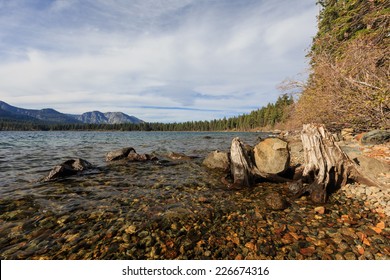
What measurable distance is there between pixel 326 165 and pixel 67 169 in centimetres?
1299

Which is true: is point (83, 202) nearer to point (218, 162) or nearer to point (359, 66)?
point (218, 162)

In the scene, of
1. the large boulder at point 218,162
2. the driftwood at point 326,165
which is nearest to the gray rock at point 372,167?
the driftwood at point 326,165

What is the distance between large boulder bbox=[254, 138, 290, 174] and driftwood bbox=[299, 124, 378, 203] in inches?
66.5

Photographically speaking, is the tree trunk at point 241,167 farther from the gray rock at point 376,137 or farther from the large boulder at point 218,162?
the gray rock at point 376,137

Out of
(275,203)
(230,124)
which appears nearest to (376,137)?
(275,203)

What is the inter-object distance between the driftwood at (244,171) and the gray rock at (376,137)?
9.40 metres

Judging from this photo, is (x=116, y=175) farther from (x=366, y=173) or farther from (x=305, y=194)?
(x=366, y=173)

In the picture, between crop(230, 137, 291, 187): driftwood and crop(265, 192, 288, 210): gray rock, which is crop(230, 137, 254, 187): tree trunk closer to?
crop(230, 137, 291, 187): driftwood

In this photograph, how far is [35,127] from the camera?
187m

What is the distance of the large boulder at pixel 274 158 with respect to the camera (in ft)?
30.6

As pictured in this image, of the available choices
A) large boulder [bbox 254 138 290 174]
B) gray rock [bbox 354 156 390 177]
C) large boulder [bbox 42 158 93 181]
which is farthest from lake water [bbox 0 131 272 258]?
gray rock [bbox 354 156 390 177]

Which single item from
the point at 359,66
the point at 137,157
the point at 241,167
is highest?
the point at 359,66

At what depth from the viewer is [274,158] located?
9461mm
